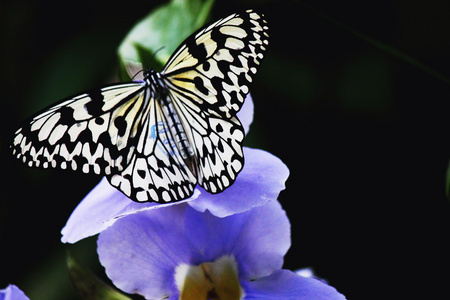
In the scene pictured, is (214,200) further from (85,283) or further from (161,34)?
(161,34)

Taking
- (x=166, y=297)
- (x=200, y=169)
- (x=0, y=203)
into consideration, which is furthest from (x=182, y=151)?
(x=0, y=203)

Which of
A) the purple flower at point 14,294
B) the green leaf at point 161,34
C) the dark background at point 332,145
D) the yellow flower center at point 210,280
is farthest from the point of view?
the dark background at point 332,145

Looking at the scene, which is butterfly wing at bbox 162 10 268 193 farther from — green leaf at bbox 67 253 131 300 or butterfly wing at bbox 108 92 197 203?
green leaf at bbox 67 253 131 300

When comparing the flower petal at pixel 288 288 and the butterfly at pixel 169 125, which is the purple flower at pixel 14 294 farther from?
the flower petal at pixel 288 288

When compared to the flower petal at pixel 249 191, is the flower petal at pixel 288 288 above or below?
below

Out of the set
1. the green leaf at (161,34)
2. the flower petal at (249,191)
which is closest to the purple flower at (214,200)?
the flower petal at (249,191)

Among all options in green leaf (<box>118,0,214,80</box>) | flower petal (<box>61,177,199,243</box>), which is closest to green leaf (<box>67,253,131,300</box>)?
flower petal (<box>61,177,199,243</box>)
